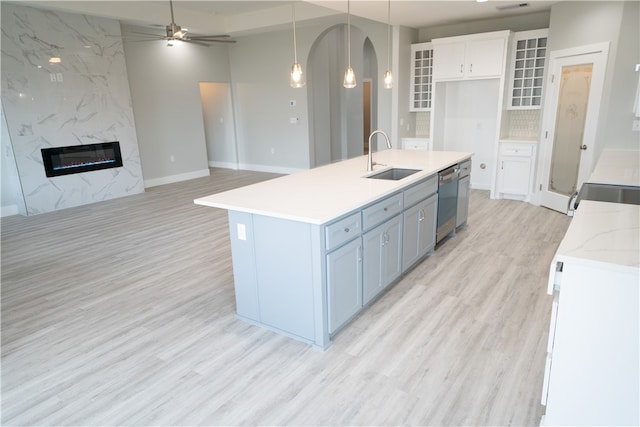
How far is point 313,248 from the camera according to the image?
8.11ft

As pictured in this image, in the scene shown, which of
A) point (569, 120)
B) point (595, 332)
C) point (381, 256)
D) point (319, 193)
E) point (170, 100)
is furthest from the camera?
point (170, 100)

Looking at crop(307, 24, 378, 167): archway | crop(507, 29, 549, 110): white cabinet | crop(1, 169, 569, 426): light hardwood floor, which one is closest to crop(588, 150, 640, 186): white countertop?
crop(1, 169, 569, 426): light hardwood floor

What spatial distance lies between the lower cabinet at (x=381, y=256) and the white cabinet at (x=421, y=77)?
4269mm

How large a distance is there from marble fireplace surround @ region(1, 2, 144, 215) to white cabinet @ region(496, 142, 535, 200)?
621cm

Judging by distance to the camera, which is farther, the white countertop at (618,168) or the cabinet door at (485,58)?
the cabinet door at (485,58)

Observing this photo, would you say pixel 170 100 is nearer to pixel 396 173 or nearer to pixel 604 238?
pixel 396 173

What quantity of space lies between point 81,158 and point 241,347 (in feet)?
17.9

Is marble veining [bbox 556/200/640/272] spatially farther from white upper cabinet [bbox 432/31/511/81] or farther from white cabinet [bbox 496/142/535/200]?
white upper cabinet [bbox 432/31/511/81]

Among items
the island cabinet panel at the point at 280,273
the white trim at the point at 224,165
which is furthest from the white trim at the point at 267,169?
the island cabinet panel at the point at 280,273

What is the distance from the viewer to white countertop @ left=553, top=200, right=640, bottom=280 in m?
1.65

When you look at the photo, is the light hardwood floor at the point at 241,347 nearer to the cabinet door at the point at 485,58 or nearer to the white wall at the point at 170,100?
the cabinet door at the point at 485,58

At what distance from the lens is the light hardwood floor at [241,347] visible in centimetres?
215

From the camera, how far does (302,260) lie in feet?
8.37

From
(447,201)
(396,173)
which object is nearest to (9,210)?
(396,173)
